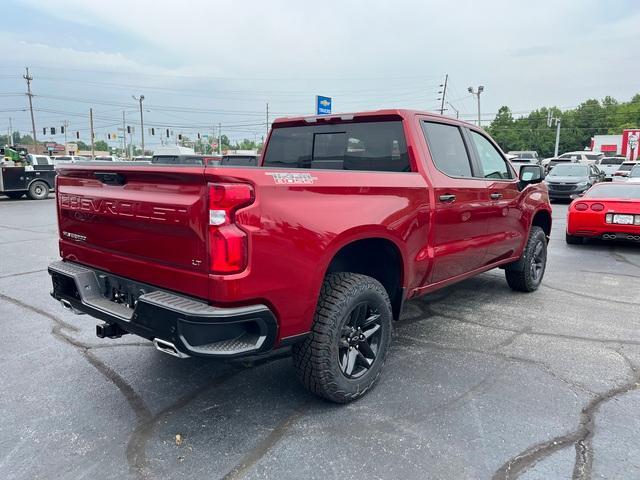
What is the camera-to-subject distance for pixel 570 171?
63.7 feet

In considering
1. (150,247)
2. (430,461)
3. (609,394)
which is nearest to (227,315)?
(150,247)

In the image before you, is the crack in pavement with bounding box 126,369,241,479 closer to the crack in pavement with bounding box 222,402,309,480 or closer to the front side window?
the crack in pavement with bounding box 222,402,309,480

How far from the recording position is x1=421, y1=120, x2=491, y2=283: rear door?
12.6ft

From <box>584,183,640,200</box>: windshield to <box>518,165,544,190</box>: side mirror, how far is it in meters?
4.81

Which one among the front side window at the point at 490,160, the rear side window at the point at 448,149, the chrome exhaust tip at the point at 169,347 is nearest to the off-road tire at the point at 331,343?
the chrome exhaust tip at the point at 169,347

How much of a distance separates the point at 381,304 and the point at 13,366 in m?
2.86

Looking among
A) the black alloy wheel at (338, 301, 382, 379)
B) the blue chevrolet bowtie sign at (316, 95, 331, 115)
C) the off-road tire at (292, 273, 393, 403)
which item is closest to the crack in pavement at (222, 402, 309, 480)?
the off-road tire at (292, 273, 393, 403)

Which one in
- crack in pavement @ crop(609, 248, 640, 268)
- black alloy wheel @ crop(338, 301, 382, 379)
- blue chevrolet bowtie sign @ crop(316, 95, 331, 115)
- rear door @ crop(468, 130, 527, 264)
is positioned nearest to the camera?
black alloy wheel @ crop(338, 301, 382, 379)

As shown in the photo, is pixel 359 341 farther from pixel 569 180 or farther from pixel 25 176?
pixel 25 176

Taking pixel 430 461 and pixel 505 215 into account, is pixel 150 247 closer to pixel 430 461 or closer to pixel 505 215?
pixel 430 461

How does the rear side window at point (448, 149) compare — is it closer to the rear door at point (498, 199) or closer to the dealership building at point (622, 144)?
the rear door at point (498, 199)

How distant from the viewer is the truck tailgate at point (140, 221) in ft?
8.12

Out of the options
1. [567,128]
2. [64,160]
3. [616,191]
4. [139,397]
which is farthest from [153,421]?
[567,128]

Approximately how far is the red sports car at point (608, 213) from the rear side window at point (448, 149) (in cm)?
579
